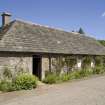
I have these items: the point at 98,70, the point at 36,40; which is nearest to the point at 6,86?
the point at 36,40

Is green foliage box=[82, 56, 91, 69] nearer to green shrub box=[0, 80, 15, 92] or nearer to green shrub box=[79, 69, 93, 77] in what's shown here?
green shrub box=[79, 69, 93, 77]

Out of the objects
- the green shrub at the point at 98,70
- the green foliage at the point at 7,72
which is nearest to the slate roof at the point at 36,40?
the green foliage at the point at 7,72

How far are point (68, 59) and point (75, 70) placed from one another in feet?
6.28

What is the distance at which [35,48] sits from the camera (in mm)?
18359

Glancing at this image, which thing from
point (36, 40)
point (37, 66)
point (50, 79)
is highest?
point (36, 40)

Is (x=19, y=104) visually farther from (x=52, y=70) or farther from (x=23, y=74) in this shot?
(x=52, y=70)

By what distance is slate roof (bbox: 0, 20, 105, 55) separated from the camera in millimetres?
17109

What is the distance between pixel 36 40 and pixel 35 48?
175cm

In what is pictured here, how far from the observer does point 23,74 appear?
55.2ft

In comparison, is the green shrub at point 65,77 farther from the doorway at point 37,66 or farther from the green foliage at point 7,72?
the green foliage at point 7,72

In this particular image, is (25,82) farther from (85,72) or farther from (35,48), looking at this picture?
(85,72)

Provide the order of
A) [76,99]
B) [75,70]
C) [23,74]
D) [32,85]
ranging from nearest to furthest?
[76,99] < [32,85] < [23,74] < [75,70]

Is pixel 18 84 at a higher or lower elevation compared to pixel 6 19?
lower

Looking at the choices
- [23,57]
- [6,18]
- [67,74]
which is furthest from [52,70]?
[6,18]
